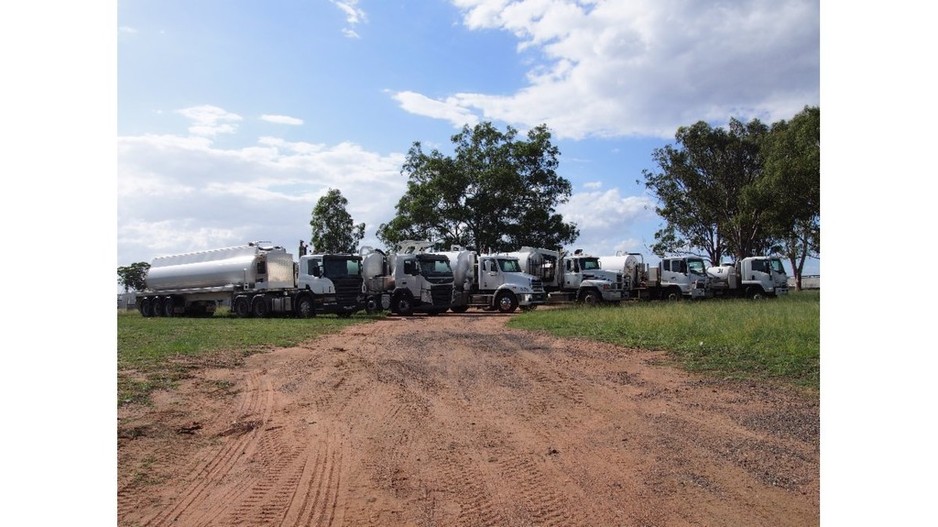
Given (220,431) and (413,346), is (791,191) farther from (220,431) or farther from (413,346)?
(220,431)

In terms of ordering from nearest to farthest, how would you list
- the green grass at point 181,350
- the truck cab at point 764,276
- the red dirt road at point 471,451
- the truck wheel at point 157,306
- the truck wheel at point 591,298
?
the red dirt road at point 471,451 → the green grass at point 181,350 → the truck wheel at point 591,298 → the truck wheel at point 157,306 → the truck cab at point 764,276

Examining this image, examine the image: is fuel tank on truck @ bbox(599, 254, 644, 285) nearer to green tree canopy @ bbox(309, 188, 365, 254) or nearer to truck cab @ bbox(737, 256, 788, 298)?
truck cab @ bbox(737, 256, 788, 298)

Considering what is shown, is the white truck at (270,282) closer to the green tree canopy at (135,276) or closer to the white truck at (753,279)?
the green tree canopy at (135,276)

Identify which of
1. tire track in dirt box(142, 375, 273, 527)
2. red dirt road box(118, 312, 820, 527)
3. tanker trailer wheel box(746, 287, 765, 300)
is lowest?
tire track in dirt box(142, 375, 273, 527)

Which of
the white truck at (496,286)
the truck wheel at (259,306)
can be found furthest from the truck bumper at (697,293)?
the truck wheel at (259,306)

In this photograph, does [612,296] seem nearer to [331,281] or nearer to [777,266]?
[777,266]

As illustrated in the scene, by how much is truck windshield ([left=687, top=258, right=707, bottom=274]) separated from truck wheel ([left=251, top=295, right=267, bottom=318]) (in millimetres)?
21414

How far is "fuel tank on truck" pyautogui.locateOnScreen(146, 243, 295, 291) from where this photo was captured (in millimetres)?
28234

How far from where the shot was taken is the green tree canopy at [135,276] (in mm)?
35553

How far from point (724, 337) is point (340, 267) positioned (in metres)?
18.0

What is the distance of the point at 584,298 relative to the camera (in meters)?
30.6

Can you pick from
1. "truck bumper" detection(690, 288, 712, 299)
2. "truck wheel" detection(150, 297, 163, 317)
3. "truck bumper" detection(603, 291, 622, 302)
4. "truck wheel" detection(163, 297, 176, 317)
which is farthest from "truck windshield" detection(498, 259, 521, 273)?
"truck wheel" detection(150, 297, 163, 317)

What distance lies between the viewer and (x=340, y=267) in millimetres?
27406

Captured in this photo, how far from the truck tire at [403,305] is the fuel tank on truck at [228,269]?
4.68 m
